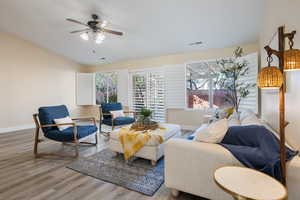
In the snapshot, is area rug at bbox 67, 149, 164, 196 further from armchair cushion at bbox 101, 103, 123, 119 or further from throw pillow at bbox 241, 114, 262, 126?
armchair cushion at bbox 101, 103, 123, 119

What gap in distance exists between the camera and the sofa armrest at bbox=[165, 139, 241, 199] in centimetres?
155

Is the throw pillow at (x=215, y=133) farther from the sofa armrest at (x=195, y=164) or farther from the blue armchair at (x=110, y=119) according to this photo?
the blue armchair at (x=110, y=119)

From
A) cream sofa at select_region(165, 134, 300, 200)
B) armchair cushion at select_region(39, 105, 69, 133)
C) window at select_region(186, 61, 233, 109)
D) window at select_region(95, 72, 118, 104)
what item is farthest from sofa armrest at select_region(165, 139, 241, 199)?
window at select_region(95, 72, 118, 104)

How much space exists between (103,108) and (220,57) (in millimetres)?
3572

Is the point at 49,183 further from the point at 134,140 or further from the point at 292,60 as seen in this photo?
the point at 292,60

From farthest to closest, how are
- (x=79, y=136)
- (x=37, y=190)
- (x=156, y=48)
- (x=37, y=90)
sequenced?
(x=37, y=90) < (x=156, y=48) < (x=79, y=136) < (x=37, y=190)

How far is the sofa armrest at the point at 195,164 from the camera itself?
5.10ft

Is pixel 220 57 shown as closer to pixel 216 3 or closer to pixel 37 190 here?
pixel 216 3

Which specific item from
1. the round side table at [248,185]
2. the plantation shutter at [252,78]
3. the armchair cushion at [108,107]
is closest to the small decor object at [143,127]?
the armchair cushion at [108,107]

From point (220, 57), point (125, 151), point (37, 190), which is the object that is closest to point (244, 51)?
point (220, 57)

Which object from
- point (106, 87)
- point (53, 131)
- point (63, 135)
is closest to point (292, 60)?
point (63, 135)

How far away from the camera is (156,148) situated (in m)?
2.60

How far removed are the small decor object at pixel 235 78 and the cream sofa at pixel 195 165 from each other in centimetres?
260

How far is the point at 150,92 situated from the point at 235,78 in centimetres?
279
